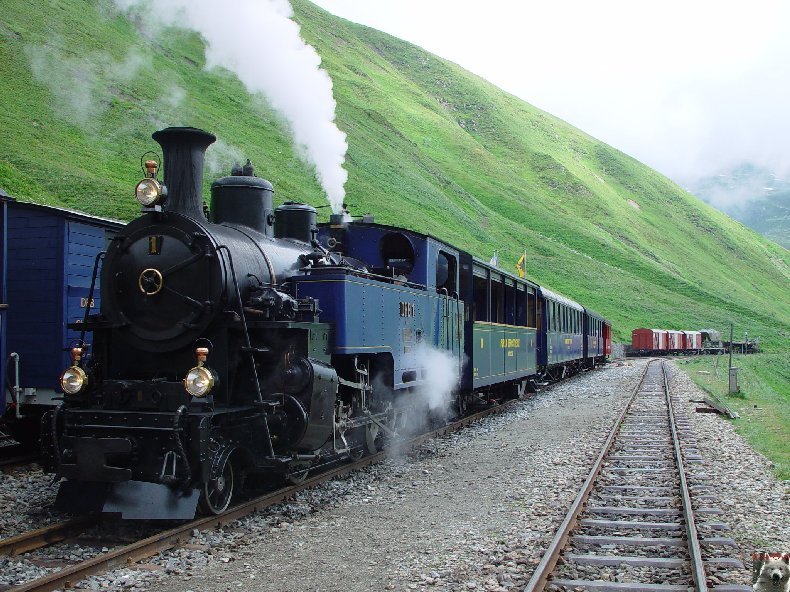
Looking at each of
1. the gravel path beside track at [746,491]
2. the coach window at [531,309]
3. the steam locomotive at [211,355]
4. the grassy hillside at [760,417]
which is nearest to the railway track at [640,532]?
the gravel path beside track at [746,491]

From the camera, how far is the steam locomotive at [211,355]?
22.6ft

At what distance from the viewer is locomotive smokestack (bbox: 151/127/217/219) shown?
7.88 metres

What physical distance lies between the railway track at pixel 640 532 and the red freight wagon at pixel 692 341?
180 ft

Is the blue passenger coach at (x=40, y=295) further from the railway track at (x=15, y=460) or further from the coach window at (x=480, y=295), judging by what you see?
the coach window at (x=480, y=295)

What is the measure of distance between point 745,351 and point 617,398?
1800 inches

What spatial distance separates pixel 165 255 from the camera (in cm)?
759

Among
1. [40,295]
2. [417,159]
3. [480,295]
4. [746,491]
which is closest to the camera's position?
[746,491]

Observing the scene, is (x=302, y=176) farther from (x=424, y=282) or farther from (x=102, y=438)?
(x=102, y=438)

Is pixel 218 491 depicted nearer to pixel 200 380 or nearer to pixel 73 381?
pixel 200 380

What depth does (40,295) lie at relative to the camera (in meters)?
11.0

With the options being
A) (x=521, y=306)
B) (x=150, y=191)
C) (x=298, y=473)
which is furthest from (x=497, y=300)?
(x=150, y=191)

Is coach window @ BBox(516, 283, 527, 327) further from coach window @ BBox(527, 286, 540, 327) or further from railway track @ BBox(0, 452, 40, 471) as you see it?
railway track @ BBox(0, 452, 40, 471)

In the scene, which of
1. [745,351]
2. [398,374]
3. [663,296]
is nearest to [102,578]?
[398,374]

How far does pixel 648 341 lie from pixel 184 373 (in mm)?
55083
